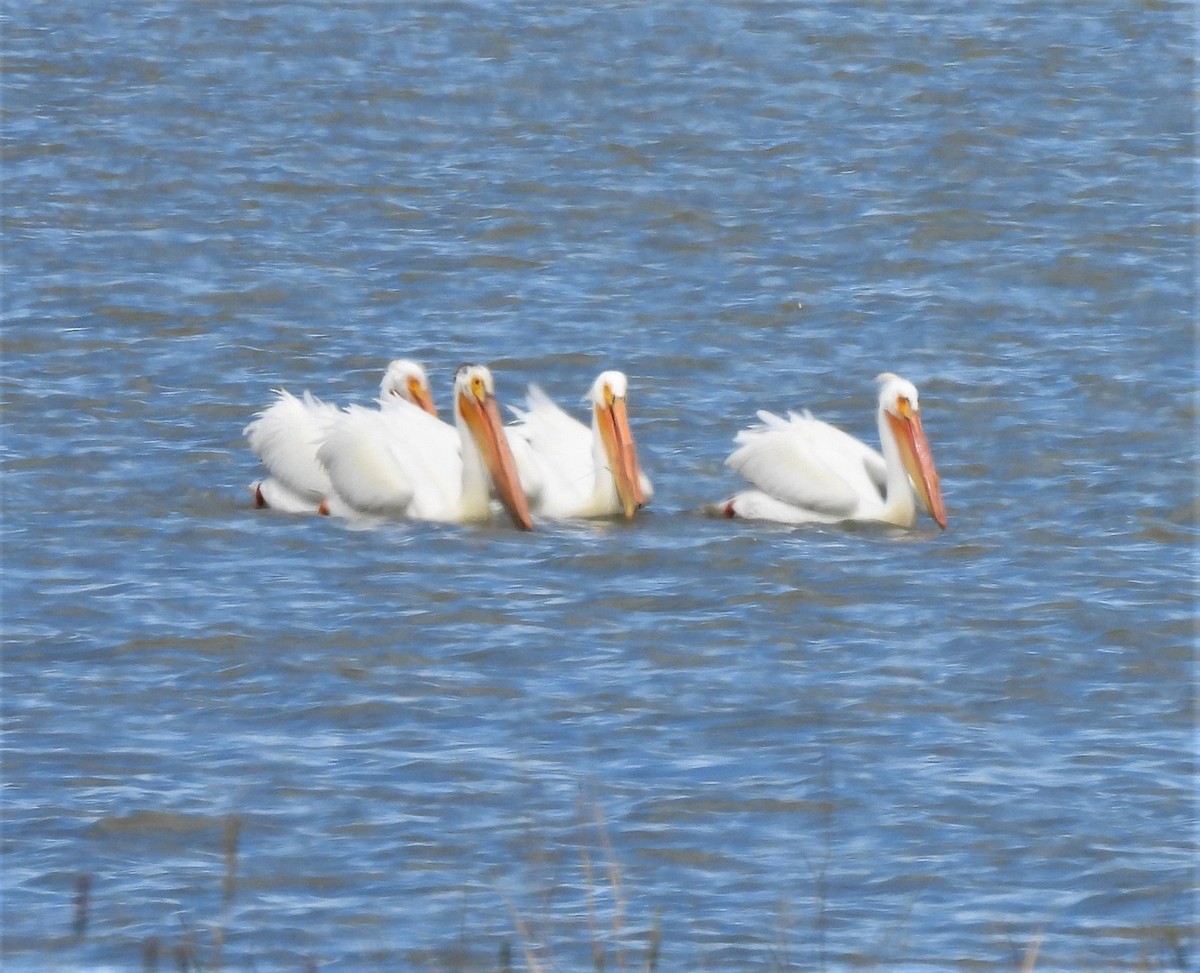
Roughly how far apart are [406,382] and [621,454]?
1.16 meters

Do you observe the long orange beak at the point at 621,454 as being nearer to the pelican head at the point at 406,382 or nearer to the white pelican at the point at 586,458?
the white pelican at the point at 586,458

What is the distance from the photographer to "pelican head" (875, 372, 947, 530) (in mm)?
8602

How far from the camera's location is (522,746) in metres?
6.11

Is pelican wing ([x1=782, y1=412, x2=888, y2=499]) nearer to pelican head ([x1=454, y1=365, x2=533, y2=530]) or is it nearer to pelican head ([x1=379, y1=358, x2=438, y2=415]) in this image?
pelican head ([x1=454, y1=365, x2=533, y2=530])

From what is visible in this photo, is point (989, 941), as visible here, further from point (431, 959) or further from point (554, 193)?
point (554, 193)

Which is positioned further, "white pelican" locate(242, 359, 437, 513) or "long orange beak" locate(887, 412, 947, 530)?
"white pelican" locate(242, 359, 437, 513)

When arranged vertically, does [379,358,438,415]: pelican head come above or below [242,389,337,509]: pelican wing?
above

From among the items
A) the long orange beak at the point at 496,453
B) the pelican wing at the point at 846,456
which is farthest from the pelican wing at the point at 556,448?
the pelican wing at the point at 846,456

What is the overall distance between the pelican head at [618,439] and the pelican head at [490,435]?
0.32 m

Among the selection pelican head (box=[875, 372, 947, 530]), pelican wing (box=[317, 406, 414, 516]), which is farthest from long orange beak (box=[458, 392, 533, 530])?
pelican head (box=[875, 372, 947, 530])

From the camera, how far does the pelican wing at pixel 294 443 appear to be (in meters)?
8.97

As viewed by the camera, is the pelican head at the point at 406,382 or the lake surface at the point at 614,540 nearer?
the lake surface at the point at 614,540

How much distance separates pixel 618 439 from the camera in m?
8.88

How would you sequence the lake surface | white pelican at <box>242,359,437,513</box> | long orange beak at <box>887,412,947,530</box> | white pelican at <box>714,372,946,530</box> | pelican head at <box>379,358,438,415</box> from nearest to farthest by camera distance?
the lake surface → long orange beak at <box>887,412,947,530</box> → white pelican at <box>714,372,946,530</box> → white pelican at <box>242,359,437,513</box> → pelican head at <box>379,358,438,415</box>
